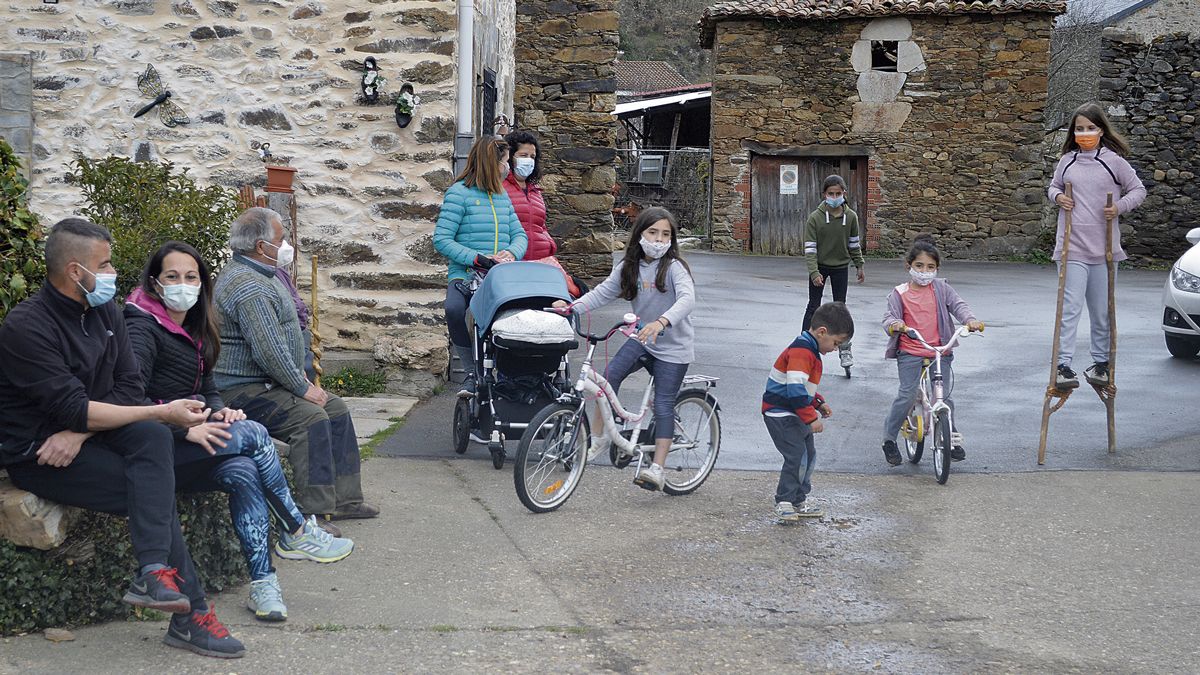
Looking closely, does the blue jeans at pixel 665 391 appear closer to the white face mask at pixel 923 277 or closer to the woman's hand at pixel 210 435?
the white face mask at pixel 923 277

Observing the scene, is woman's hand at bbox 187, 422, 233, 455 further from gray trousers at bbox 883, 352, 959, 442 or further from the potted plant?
the potted plant

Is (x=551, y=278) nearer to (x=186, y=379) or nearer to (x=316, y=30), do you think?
(x=186, y=379)

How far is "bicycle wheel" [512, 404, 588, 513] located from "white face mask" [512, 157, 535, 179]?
2726mm

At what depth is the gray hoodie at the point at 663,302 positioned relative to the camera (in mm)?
6512

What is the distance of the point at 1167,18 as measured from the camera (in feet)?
113

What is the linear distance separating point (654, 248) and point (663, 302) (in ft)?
0.99

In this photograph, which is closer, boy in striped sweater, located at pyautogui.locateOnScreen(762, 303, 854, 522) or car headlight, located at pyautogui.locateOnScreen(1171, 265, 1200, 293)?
boy in striped sweater, located at pyautogui.locateOnScreen(762, 303, 854, 522)

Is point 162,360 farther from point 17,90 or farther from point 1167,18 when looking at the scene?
point 1167,18

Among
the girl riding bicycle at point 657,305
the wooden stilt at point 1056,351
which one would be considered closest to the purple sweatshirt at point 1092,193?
the wooden stilt at point 1056,351

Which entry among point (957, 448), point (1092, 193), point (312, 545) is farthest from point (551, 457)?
point (1092, 193)

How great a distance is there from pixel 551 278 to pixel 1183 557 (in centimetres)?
353

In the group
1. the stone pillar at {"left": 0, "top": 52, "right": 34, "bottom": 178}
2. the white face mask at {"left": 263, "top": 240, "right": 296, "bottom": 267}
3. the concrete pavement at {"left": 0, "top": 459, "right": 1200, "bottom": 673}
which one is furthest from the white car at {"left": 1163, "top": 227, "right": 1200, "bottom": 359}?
the stone pillar at {"left": 0, "top": 52, "right": 34, "bottom": 178}

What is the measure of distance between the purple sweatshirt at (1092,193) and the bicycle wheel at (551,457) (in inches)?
145

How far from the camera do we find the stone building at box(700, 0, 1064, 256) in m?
24.4
